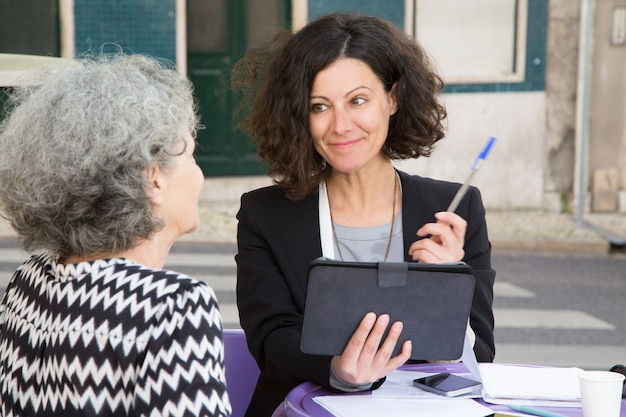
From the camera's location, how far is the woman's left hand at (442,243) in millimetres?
2662

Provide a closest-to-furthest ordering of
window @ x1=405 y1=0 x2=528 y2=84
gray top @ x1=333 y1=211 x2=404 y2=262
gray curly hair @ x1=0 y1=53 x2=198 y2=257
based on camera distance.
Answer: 1. gray curly hair @ x1=0 y1=53 x2=198 y2=257
2. gray top @ x1=333 y1=211 x2=404 y2=262
3. window @ x1=405 y1=0 x2=528 y2=84

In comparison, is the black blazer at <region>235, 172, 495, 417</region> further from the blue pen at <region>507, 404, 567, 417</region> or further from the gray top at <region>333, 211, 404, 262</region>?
the blue pen at <region>507, 404, 567, 417</region>

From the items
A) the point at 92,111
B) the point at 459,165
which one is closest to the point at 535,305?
the point at 459,165

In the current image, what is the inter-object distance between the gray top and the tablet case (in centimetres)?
78

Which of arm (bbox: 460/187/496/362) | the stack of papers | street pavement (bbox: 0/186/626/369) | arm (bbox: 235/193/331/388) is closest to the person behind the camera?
the stack of papers

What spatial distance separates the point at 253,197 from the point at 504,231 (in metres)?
7.96

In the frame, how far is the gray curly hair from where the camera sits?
1.91 m

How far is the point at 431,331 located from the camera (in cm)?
230

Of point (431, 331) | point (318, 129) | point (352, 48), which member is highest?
point (352, 48)

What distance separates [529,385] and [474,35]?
10432mm

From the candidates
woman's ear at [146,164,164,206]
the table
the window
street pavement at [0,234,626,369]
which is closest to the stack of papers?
the table

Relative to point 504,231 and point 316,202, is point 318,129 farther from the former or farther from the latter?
point 504,231

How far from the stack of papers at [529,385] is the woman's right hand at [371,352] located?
0.85 ft

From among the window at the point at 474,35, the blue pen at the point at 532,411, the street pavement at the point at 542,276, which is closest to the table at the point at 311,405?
the blue pen at the point at 532,411
